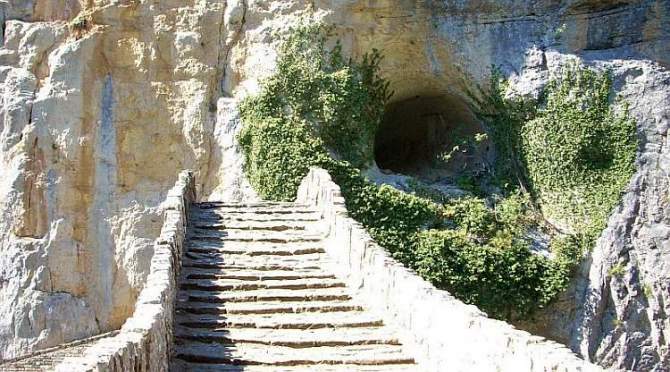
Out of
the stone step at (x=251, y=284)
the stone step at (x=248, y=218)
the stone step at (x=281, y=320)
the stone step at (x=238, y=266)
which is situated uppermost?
the stone step at (x=248, y=218)

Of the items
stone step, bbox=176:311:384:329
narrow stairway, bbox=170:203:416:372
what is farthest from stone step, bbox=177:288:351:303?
stone step, bbox=176:311:384:329

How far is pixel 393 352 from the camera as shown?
353 inches

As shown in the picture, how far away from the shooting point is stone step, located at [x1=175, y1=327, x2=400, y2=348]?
9109 mm

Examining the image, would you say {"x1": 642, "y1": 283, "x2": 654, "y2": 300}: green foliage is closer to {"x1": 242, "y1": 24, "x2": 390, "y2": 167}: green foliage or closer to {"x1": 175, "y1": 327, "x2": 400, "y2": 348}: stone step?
{"x1": 242, "y1": 24, "x2": 390, "y2": 167}: green foliage

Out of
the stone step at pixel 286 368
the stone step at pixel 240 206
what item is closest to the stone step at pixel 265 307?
the stone step at pixel 286 368

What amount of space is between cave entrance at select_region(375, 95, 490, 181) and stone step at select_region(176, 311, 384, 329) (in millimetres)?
9542

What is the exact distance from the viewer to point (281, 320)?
382 inches

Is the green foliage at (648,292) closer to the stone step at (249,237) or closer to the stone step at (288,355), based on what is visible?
the stone step at (249,237)

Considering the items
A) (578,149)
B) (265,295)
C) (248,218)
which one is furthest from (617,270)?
(265,295)

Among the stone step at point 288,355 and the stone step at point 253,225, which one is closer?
the stone step at point 288,355

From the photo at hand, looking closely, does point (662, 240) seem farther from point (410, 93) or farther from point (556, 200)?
point (410, 93)

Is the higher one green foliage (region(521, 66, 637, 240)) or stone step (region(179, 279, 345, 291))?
green foliage (region(521, 66, 637, 240))

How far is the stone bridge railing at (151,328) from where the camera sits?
5818mm

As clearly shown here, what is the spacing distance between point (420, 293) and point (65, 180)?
12.9 m
